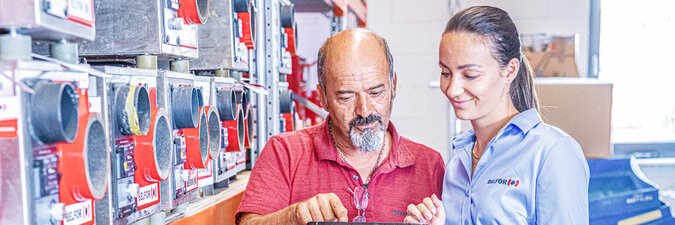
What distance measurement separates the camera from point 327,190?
1493mm

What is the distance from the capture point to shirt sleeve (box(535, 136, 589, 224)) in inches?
44.1

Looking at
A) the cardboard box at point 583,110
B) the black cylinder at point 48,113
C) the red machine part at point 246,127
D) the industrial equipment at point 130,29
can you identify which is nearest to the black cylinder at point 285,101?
the red machine part at point 246,127

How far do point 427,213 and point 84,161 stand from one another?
699 mm

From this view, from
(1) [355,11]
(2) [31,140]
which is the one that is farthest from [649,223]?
(2) [31,140]

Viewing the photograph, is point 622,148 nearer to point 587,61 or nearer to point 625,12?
point 587,61

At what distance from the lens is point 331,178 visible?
150cm

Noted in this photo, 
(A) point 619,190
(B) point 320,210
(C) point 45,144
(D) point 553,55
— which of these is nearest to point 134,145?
(C) point 45,144

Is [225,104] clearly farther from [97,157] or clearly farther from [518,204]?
[518,204]

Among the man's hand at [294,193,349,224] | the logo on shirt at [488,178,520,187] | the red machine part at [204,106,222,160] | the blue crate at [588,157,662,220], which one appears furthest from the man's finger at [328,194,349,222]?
the blue crate at [588,157,662,220]

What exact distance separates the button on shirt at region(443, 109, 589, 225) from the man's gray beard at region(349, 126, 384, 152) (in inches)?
8.6

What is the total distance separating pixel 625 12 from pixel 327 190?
12.1 ft

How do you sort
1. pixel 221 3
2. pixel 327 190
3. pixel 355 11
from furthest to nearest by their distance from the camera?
pixel 355 11
pixel 221 3
pixel 327 190

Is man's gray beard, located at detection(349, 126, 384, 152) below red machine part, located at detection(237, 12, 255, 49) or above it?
below

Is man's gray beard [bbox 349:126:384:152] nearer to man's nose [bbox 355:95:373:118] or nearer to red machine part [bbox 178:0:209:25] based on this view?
man's nose [bbox 355:95:373:118]
